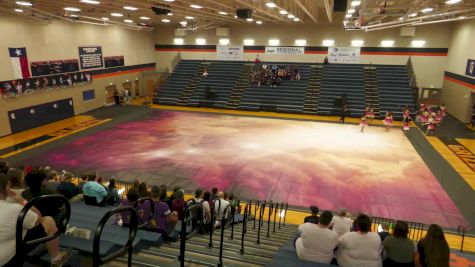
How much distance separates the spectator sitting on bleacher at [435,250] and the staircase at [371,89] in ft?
65.5

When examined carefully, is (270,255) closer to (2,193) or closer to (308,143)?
(2,193)

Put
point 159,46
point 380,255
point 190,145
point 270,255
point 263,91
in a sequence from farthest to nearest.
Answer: point 159,46 < point 263,91 < point 190,145 < point 270,255 < point 380,255

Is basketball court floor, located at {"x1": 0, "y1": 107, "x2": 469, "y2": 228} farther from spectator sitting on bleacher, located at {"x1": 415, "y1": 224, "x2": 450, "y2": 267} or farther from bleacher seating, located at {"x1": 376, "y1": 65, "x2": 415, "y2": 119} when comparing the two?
spectator sitting on bleacher, located at {"x1": 415, "y1": 224, "x2": 450, "y2": 267}

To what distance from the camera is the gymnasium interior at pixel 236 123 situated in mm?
5121

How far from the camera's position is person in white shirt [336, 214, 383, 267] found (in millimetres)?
4094

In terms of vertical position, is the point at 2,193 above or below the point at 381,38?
below

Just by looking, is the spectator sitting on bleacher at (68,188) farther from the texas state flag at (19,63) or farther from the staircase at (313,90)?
the staircase at (313,90)

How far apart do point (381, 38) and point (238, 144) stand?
16.8 meters

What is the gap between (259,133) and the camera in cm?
1803

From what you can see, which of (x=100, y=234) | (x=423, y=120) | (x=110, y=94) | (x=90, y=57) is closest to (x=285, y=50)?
(x=423, y=120)

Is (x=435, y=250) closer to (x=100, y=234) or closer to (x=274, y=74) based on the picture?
(x=100, y=234)

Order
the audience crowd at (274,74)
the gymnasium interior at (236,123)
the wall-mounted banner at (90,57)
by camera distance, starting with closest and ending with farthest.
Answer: the gymnasium interior at (236,123) < the wall-mounted banner at (90,57) < the audience crowd at (274,74)

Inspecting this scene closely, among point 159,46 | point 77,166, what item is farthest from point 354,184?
point 159,46

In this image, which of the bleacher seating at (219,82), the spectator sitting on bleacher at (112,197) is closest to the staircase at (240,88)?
the bleacher seating at (219,82)
